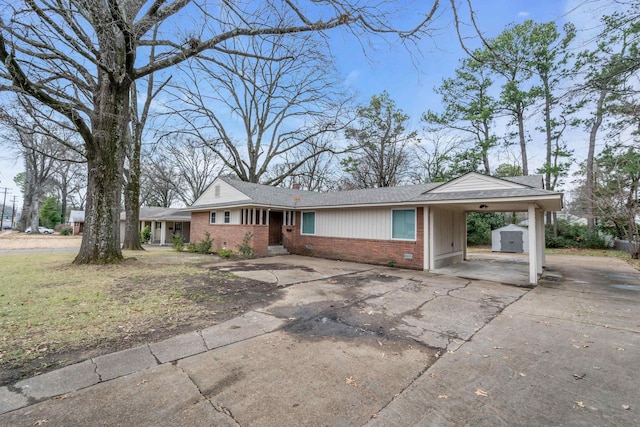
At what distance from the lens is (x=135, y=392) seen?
2.52 m

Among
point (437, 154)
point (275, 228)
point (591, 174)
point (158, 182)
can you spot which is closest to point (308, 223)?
point (275, 228)

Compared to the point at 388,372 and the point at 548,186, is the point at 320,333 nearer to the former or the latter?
the point at 388,372

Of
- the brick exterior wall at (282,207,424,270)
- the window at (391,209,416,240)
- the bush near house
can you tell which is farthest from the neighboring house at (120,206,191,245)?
the bush near house

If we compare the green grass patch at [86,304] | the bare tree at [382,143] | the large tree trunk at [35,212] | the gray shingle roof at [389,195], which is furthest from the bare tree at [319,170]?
the large tree trunk at [35,212]

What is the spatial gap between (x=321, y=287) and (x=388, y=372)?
412 cm

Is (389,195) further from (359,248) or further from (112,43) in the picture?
(112,43)

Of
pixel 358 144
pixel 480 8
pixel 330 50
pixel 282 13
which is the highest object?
pixel 358 144

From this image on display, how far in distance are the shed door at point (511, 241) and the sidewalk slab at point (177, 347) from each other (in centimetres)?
2015

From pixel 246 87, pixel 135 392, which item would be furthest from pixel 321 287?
pixel 246 87

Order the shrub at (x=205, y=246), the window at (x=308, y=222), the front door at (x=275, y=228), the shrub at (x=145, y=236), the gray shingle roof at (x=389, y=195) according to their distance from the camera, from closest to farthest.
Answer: the gray shingle roof at (x=389, y=195)
the window at (x=308, y=222)
the shrub at (x=205, y=246)
the front door at (x=275, y=228)
the shrub at (x=145, y=236)

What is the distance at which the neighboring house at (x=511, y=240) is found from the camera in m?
17.7

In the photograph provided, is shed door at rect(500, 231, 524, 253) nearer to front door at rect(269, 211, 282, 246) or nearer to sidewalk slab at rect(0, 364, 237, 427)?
front door at rect(269, 211, 282, 246)

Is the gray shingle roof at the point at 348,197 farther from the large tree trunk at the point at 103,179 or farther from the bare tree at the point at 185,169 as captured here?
the bare tree at the point at 185,169

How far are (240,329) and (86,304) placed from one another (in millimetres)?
3220
